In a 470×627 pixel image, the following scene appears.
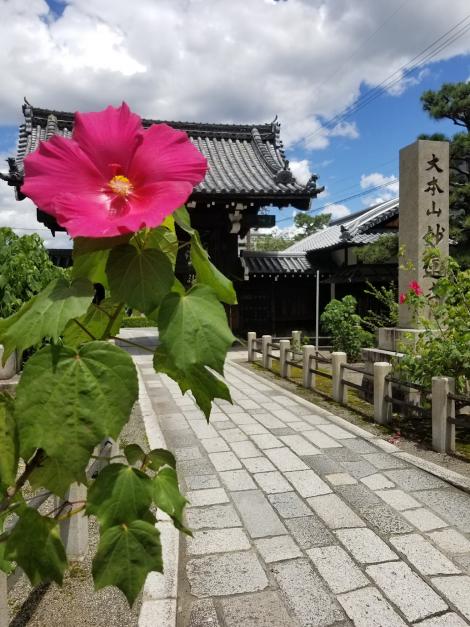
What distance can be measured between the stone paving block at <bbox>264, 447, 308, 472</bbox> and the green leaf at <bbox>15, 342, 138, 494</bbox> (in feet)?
14.0

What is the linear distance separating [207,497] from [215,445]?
1.43 m

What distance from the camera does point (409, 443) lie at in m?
5.40

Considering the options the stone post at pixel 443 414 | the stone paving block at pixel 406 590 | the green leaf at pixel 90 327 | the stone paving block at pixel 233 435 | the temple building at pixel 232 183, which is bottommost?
the stone paving block at pixel 406 590

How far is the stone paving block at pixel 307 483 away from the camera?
4.09 metres

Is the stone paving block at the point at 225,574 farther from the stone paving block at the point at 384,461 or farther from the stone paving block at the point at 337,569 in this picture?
the stone paving block at the point at 384,461

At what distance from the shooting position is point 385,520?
3.54m

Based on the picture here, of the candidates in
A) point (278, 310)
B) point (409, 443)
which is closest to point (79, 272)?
point (409, 443)

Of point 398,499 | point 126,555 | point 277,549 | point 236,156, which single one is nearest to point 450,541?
point 398,499

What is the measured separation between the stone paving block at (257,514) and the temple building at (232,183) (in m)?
8.25

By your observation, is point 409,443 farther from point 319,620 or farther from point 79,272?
point 79,272

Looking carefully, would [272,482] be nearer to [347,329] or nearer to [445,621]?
[445,621]

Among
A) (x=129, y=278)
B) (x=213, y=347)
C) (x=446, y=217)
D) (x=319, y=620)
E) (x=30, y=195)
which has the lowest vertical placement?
(x=319, y=620)

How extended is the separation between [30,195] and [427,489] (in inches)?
171

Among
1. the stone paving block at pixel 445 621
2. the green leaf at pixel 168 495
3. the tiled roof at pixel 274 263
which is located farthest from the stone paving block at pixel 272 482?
the tiled roof at pixel 274 263
